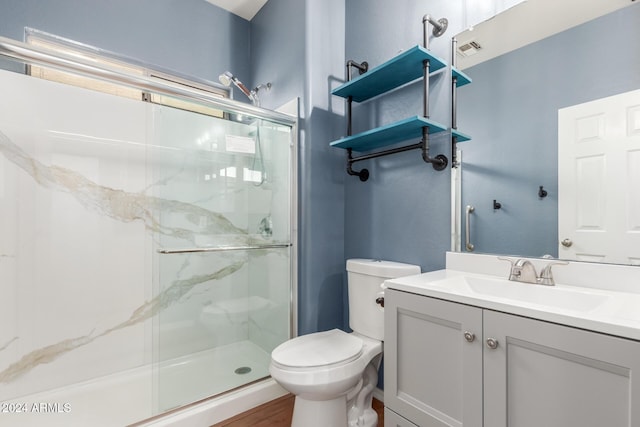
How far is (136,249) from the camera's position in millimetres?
1991

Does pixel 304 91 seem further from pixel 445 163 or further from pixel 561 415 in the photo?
pixel 561 415

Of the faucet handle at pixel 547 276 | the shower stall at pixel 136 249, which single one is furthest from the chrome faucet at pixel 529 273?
the shower stall at pixel 136 249

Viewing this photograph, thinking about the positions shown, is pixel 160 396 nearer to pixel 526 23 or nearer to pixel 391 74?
pixel 391 74

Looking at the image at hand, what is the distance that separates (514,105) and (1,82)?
101 inches

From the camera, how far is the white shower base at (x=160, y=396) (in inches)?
59.4

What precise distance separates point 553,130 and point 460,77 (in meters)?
0.49

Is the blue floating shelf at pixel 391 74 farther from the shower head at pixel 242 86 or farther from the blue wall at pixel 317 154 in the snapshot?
the shower head at pixel 242 86

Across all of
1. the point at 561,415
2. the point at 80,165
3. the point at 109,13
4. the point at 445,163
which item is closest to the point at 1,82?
the point at 80,165

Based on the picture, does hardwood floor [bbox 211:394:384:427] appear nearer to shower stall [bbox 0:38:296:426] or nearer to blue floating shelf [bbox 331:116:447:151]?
shower stall [bbox 0:38:296:426]

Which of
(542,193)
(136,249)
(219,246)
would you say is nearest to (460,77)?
(542,193)

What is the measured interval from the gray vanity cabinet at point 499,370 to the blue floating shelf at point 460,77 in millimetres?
1047

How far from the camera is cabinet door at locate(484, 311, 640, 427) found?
0.67 m

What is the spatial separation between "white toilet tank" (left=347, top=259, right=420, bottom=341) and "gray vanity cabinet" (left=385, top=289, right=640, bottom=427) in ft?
1.19

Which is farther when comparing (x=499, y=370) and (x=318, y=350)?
(x=318, y=350)
